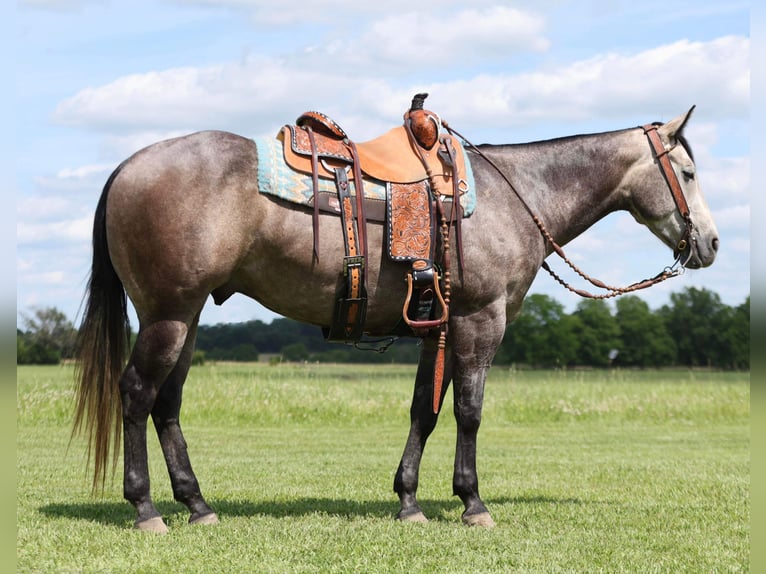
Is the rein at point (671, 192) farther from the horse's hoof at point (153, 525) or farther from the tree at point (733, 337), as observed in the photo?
the tree at point (733, 337)

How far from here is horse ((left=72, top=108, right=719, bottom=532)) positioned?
5.60 metres

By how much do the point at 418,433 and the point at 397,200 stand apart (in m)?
1.77

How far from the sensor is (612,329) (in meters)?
58.0

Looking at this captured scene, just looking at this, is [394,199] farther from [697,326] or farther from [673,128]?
[697,326]

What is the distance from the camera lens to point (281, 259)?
19.1ft

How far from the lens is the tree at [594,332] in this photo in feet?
184

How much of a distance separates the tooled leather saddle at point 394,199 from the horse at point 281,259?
10cm

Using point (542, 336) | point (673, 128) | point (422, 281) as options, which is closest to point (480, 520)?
point (422, 281)

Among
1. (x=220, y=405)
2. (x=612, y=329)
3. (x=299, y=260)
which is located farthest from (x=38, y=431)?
(x=612, y=329)

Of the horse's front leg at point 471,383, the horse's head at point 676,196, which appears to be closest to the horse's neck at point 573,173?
the horse's head at point 676,196

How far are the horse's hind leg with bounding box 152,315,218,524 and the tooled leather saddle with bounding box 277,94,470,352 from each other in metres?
1.09

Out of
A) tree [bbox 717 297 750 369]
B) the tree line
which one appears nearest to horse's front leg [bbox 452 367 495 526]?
the tree line

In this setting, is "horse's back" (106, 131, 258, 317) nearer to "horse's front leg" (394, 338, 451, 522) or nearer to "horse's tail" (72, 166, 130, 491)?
"horse's tail" (72, 166, 130, 491)

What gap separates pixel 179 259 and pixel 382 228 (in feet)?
4.58
